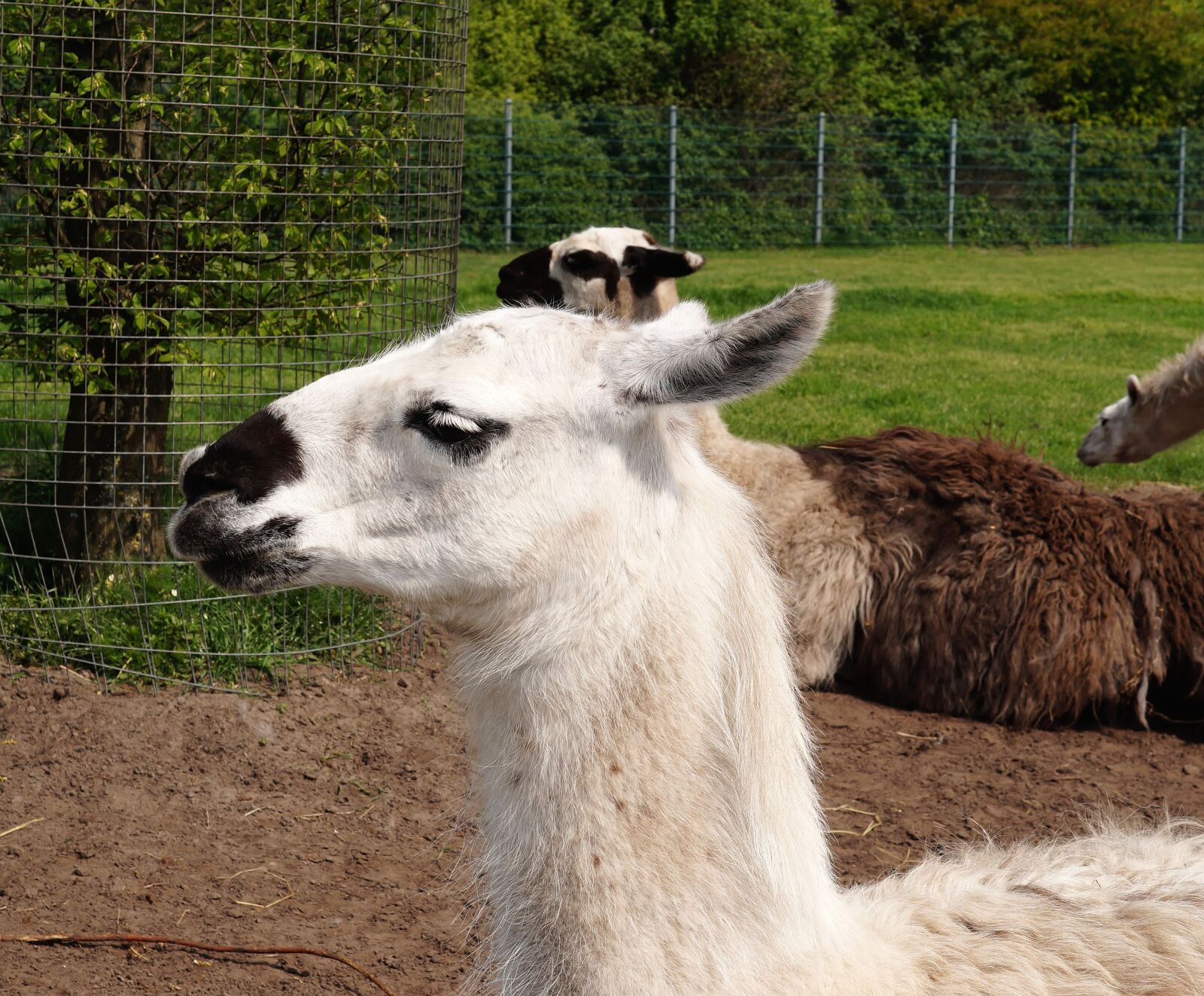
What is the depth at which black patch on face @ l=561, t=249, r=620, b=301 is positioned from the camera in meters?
6.84

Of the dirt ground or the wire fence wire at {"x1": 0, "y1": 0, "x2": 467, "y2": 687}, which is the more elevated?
the wire fence wire at {"x1": 0, "y1": 0, "x2": 467, "y2": 687}

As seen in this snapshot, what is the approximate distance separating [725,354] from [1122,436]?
17.9ft

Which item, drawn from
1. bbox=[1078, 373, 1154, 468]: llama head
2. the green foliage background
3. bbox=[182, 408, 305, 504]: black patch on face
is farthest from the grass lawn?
the green foliage background

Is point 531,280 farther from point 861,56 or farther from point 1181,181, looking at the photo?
point 861,56

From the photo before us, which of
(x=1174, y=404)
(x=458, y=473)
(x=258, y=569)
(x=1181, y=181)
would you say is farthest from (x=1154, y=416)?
(x=1181, y=181)

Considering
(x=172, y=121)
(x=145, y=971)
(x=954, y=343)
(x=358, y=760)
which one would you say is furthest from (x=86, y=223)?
(x=954, y=343)

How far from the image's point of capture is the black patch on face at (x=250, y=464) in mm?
2352

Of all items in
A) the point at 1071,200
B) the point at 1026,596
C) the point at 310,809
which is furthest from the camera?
the point at 1071,200

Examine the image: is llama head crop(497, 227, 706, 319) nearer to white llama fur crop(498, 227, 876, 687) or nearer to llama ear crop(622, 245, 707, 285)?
llama ear crop(622, 245, 707, 285)

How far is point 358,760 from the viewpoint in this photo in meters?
4.62

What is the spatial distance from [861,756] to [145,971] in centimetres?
261

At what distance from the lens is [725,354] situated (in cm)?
220

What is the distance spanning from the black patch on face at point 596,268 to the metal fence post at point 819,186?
1625 cm

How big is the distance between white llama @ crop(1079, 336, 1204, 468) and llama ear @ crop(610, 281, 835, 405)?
5.08 meters
